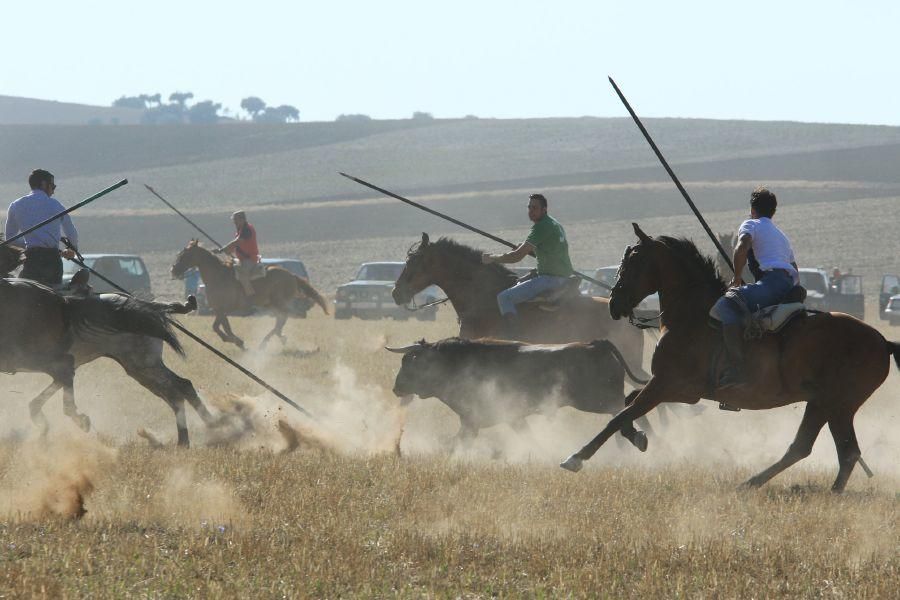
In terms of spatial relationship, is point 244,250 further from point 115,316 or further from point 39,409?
point 115,316

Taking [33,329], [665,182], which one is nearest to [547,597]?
[33,329]

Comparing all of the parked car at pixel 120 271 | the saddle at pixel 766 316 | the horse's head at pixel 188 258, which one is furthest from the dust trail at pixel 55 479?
the parked car at pixel 120 271

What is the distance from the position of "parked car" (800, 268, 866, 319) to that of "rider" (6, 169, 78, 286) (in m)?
29.8

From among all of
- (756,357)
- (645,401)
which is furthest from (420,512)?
(756,357)

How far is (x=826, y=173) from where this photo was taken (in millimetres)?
98688

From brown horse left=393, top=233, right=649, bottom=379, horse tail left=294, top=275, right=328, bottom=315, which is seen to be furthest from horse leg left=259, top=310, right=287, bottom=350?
brown horse left=393, top=233, right=649, bottom=379

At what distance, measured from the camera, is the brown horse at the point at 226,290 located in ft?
82.3

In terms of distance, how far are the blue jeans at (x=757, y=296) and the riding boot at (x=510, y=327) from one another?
4.43m

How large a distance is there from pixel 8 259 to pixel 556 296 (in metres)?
5.55

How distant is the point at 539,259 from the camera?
14547 mm

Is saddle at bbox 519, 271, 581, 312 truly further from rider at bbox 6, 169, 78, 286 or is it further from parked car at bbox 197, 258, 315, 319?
parked car at bbox 197, 258, 315, 319

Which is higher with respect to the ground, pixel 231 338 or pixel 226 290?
pixel 226 290

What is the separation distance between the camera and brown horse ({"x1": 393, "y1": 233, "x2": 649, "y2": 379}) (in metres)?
14.9

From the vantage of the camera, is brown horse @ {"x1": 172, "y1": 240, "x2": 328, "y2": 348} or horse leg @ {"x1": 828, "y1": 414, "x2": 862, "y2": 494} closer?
horse leg @ {"x1": 828, "y1": 414, "x2": 862, "y2": 494}
